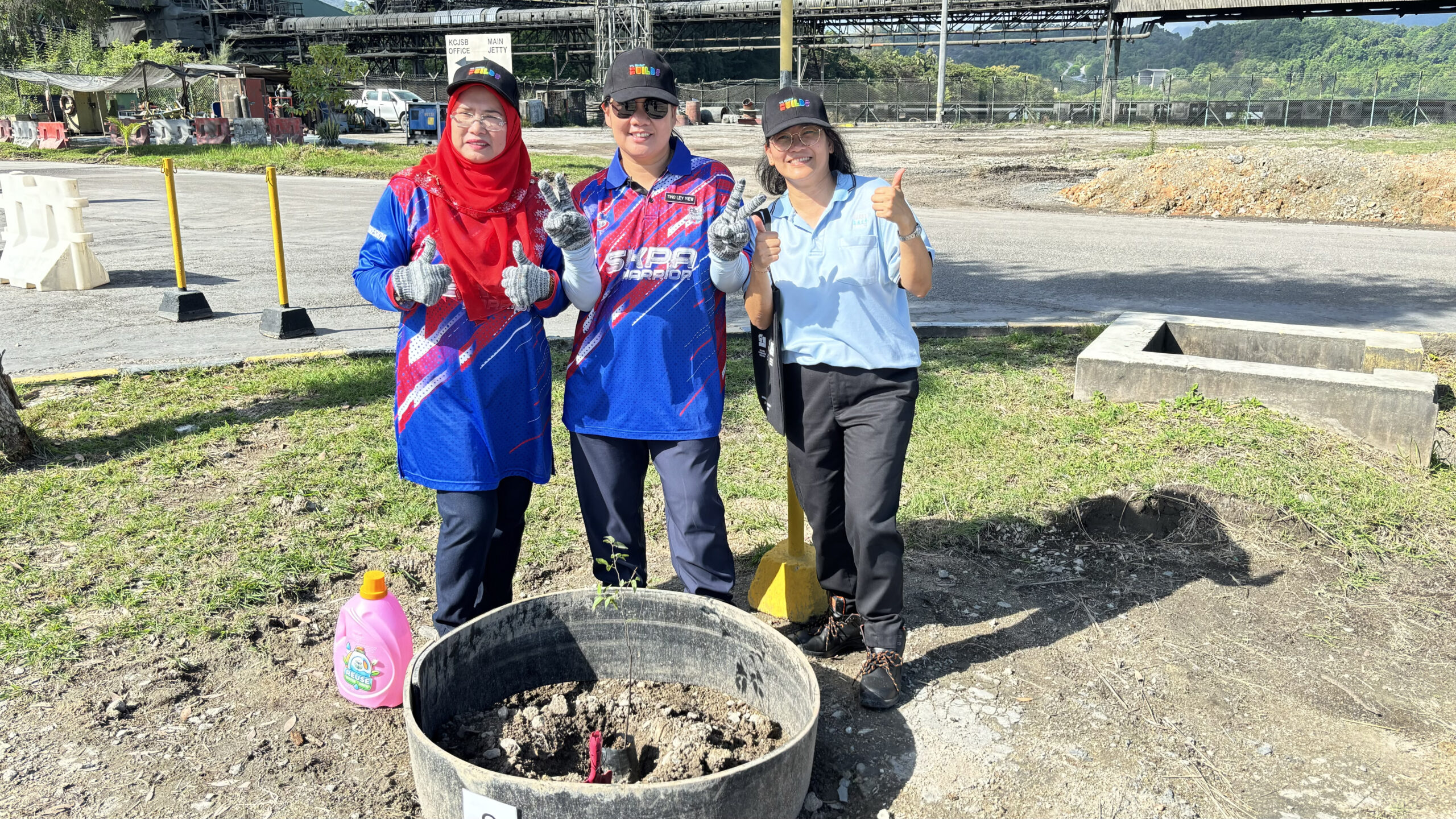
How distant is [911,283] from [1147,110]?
1577 inches

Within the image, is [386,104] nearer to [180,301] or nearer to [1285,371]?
[180,301]

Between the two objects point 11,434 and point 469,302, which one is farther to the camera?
point 11,434

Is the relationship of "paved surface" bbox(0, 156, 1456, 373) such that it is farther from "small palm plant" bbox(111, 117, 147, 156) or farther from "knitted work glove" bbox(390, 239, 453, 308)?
"small palm plant" bbox(111, 117, 147, 156)

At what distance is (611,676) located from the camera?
312 centimetres

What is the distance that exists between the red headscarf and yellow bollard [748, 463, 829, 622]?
1.34m

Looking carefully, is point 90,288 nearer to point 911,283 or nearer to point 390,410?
point 390,410

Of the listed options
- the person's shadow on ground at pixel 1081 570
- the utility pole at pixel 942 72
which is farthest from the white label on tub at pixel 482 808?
the utility pole at pixel 942 72

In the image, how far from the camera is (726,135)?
34781 mm

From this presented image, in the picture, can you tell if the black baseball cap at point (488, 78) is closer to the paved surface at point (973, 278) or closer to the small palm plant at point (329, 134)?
the paved surface at point (973, 278)

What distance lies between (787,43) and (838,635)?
2.06m

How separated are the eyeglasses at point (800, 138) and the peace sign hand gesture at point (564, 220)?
66cm

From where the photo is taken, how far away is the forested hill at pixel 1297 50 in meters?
89.1

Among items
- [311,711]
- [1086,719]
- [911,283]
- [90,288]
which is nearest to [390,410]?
[311,711]

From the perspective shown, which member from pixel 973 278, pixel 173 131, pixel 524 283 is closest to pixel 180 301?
pixel 524 283
